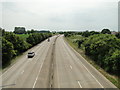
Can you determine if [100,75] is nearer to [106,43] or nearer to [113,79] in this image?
[113,79]

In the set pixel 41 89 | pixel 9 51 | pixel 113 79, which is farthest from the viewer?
pixel 9 51

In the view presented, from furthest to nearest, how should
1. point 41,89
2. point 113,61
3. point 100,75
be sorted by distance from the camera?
point 113,61 < point 100,75 < point 41,89

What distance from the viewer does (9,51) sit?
31422 millimetres

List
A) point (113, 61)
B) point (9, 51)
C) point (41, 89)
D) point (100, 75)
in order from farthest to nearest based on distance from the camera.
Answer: point (9, 51)
point (113, 61)
point (100, 75)
point (41, 89)

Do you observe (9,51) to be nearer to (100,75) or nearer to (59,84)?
(59,84)

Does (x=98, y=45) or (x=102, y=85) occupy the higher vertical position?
(x=98, y=45)

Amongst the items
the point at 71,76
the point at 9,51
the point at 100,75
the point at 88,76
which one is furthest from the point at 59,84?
the point at 9,51

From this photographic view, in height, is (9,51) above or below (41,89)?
above

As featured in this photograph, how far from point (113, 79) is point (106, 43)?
12512 millimetres

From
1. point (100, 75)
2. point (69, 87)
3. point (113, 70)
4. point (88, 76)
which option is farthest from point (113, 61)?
point (69, 87)

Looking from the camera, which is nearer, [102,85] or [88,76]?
[102,85]

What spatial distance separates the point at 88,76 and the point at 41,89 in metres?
8.84

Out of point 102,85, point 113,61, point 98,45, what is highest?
point 98,45

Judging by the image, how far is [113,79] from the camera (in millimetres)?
22391
